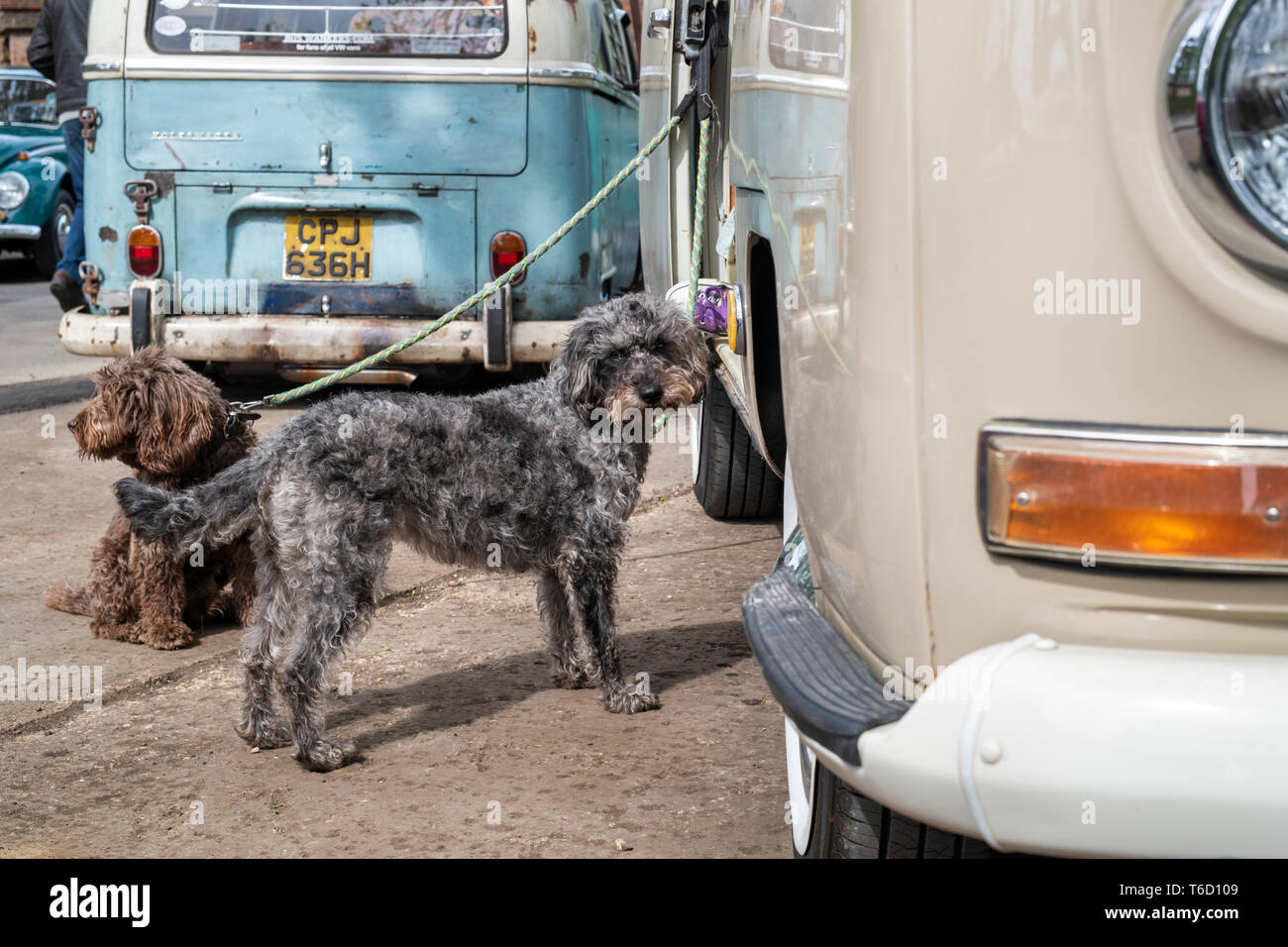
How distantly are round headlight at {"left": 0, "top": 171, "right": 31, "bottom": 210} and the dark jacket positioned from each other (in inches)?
198

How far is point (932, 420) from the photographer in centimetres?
187

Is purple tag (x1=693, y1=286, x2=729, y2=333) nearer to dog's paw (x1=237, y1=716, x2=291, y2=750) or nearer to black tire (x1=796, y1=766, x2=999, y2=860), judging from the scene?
dog's paw (x1=237, y1=716, x2=291, y2=750)

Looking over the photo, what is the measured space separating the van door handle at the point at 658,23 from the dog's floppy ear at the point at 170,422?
2.34m

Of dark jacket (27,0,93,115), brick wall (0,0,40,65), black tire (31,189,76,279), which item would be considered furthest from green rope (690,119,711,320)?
brick wall (0,0,40,65)

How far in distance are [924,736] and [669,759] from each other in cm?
209

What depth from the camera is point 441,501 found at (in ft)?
12.8

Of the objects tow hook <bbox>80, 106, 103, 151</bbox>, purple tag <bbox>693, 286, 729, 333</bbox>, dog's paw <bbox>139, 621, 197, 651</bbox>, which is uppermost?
tow hook <bbox>80, 106, 103, 151</bbox>

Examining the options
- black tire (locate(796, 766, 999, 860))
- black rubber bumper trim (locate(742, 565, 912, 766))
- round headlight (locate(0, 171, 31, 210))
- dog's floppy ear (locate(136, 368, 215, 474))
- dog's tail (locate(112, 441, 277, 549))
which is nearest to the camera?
black rubber bumper trim (locate(742, 565, 912, 766))

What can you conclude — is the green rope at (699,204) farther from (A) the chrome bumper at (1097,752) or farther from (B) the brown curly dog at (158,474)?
→ (A) the chrome bumper at (1097,752)

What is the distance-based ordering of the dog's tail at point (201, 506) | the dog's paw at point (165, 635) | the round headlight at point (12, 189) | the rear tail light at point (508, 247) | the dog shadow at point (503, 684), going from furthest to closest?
the round headlight at point (12, 189) → the rear tail light at point (508, 247) → the dog's paw at point (165, 635) → the dog shadow at point (503, 684) → the dog's tail at point (201, 506)

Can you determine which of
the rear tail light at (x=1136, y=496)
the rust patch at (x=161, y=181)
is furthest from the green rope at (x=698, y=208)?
the rust patch at (x=161, y=181)

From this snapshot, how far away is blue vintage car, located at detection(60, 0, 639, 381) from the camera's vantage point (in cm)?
715

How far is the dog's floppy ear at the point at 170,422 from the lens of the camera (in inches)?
182

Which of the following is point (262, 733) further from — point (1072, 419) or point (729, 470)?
point (1072, 419)
